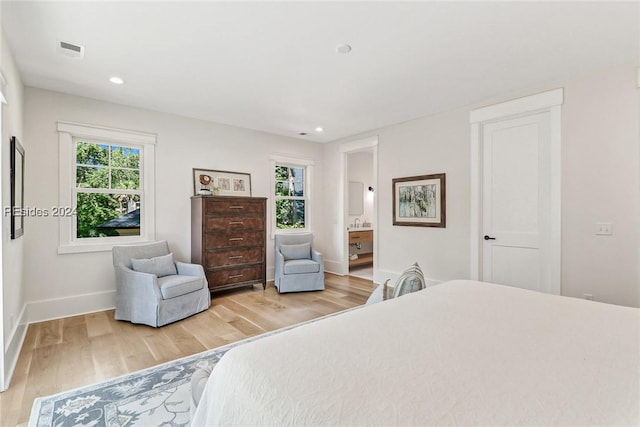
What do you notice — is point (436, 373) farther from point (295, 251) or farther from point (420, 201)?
point (295, 251)

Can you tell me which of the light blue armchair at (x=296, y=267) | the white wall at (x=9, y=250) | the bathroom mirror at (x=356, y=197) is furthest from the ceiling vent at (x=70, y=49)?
the bathroom mirror at (x=356, y=197)

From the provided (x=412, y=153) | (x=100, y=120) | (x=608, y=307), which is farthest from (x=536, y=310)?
(x=100, y=120)

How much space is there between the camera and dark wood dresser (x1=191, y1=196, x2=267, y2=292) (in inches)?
163

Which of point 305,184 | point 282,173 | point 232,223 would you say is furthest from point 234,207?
point 305,184

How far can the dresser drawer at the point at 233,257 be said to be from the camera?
415 centimetres

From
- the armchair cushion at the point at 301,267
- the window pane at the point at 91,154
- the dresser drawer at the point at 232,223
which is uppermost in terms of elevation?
the window pane at the point at 91,154

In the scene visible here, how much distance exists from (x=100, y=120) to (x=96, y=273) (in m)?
1.86

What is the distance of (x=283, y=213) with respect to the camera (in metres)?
5.63

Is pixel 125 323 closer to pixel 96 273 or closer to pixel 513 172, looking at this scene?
pixel 96 273

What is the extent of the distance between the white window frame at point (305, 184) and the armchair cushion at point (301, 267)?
96 centimetres

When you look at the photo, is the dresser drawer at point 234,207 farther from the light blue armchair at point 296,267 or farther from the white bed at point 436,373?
the white bed at point 436,373

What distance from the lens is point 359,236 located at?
21.0ft

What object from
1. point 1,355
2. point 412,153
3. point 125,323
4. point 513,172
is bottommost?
point 125,323

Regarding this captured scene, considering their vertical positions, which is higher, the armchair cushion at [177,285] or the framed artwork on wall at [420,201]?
the framed artwork on wall at [420,201]
